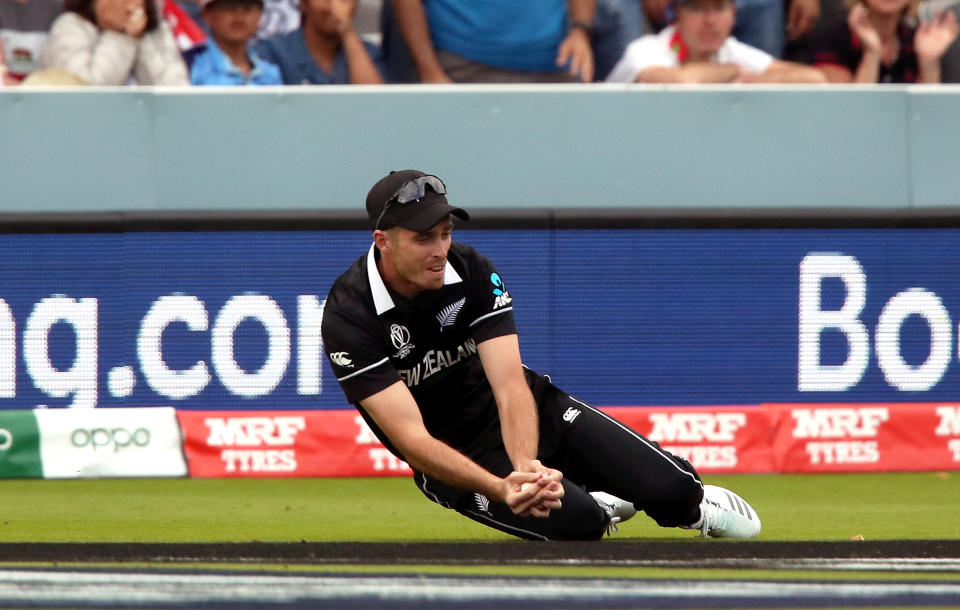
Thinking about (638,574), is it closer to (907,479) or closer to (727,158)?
(907,479)

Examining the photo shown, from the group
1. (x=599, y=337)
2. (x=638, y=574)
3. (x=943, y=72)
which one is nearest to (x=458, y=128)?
(x=599, y=337)

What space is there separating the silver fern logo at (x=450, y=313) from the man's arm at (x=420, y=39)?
4.49m

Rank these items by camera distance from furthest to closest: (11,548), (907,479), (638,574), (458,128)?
(458,128) → (907,479) → (11,548) → (638,574)

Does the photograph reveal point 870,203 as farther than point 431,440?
Yes

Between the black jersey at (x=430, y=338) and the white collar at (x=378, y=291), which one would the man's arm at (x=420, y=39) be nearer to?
the black jersey at (x=430, y=338)

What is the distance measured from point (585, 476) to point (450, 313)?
95cm

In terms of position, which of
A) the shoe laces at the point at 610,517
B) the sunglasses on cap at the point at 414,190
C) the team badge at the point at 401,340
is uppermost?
the sunglasses on cap at the point at 414,190

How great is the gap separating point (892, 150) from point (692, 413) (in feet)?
7.48

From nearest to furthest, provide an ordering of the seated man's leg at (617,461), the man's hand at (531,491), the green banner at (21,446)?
the man's hand at (531,491)
the seated man's leg at (617,461)
the green banner at (21,446)

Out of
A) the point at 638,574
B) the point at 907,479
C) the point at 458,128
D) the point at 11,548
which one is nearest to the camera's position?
the point at 638,574

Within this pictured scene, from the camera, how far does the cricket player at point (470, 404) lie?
20.0ft

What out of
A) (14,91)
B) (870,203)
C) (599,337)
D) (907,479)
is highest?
(14,91)

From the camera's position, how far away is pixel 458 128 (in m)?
10.4

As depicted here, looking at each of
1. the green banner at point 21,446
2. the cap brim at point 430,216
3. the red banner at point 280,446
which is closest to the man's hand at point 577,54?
the red banner at point 280,446
